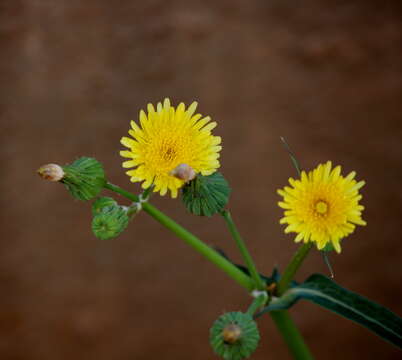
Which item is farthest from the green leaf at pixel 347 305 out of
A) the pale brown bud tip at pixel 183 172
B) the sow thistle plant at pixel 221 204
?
the pale brown bud tip at pixel 183 172

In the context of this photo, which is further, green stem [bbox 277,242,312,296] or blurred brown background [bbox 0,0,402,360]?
blurred brown background [bbox 0,0,402,360]

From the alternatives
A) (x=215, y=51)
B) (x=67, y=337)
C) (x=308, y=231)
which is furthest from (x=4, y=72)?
(x=308, y=231)

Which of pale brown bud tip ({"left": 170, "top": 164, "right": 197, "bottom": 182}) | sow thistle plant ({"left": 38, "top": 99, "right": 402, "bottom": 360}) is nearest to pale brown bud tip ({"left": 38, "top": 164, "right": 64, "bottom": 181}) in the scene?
sow thistle plant ({"left": 38, "top": 99, "right": 402, "bottom": 360})

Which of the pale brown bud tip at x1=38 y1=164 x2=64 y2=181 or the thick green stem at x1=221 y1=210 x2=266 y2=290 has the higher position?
the pale brown bud tip at x1=38 y1=164 x2=64 y2=181

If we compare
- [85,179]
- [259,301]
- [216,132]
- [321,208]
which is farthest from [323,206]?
[216,132]

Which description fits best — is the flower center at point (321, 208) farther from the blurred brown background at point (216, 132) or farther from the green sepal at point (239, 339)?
the blurred brown background at point (216, 132)

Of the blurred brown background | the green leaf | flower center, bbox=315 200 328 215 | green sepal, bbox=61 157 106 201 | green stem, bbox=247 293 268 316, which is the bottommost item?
the green leaf

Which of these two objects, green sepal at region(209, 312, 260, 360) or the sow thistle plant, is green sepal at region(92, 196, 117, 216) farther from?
green sepal at region(209, 312, 260, 360)

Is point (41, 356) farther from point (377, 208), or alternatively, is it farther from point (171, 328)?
point (377, 208)
